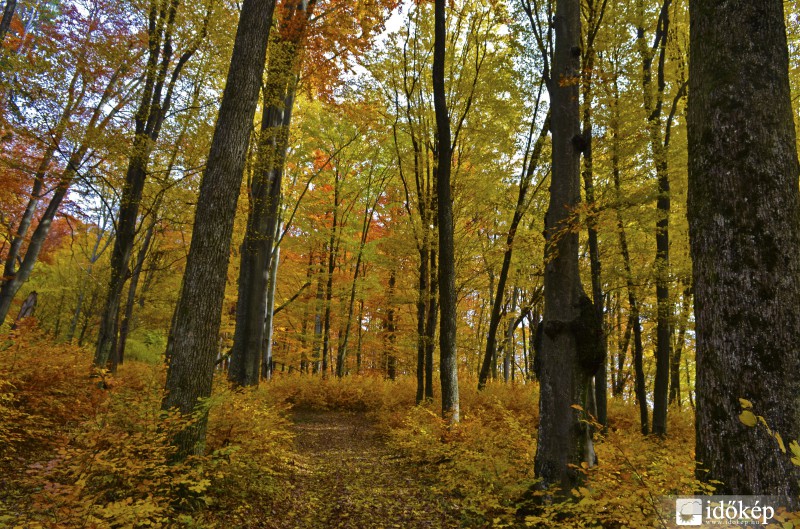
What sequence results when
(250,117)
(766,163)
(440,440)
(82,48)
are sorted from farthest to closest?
(82,48), (440,440), (250,117), (766,163)

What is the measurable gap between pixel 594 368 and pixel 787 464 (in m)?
2.23

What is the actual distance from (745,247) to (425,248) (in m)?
9.16

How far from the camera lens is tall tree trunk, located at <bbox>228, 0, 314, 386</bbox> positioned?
384 inches

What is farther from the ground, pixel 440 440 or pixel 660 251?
pixel 660 251

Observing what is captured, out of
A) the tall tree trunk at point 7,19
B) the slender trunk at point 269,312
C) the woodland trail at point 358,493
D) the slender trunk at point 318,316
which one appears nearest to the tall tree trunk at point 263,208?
the slender trunk at point 269,312

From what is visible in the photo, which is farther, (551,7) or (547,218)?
(551,7)

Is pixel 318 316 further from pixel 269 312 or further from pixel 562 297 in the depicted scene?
pixel 562 297

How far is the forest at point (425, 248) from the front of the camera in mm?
2688

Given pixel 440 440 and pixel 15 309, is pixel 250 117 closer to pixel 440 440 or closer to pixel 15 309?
pixel 440 440

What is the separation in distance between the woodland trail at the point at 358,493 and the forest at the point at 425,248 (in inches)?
2.5

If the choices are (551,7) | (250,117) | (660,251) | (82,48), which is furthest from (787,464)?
(82,48)

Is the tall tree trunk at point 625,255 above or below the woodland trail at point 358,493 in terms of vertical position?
above

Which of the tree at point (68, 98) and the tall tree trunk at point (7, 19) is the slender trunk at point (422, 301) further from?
the tall tree trunk at point (7, 19)

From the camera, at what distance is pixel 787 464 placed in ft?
7.93
